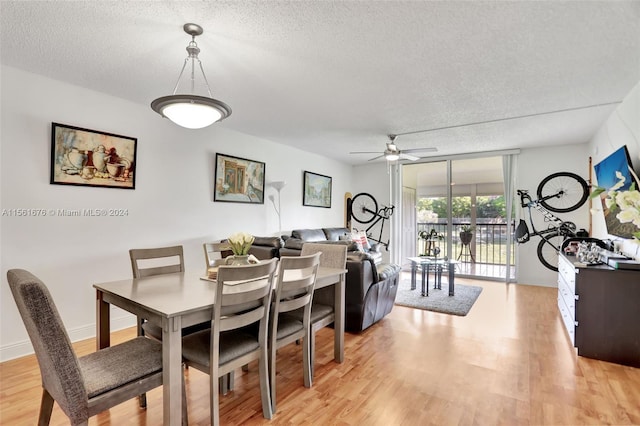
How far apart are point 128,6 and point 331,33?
1.24m

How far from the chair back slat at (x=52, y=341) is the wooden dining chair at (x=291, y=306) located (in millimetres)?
965

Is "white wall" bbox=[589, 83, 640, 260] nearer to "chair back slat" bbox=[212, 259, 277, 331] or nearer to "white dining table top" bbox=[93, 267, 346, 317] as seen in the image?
"chair back slat" bbox=[212, 259, 277, 331]

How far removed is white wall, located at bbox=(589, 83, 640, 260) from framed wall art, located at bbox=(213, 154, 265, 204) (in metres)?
4.10

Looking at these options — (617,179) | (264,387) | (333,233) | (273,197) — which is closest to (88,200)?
(264,387)

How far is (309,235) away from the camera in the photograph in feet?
17.8

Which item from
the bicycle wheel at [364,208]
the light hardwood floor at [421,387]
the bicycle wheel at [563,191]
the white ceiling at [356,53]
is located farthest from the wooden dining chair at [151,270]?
the bicycle wheel at [563,191]

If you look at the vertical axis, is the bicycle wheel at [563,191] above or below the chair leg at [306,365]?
above

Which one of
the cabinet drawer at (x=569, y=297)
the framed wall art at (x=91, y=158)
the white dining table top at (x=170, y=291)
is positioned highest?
the framed wall art at (x=91, y=158)

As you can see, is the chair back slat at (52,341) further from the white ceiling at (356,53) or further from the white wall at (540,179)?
the white wall at (540,179)

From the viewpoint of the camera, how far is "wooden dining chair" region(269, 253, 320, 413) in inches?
76.3

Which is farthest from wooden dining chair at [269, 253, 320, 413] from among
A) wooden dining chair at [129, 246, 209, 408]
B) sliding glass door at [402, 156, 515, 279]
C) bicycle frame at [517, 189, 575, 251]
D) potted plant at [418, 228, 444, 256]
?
bicycle frame at [517, 189, 575, 251]

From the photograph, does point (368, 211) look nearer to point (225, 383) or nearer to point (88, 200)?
point (88, 200)

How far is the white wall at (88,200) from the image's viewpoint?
2680 millimetres

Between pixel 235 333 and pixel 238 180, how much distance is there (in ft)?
10.1
